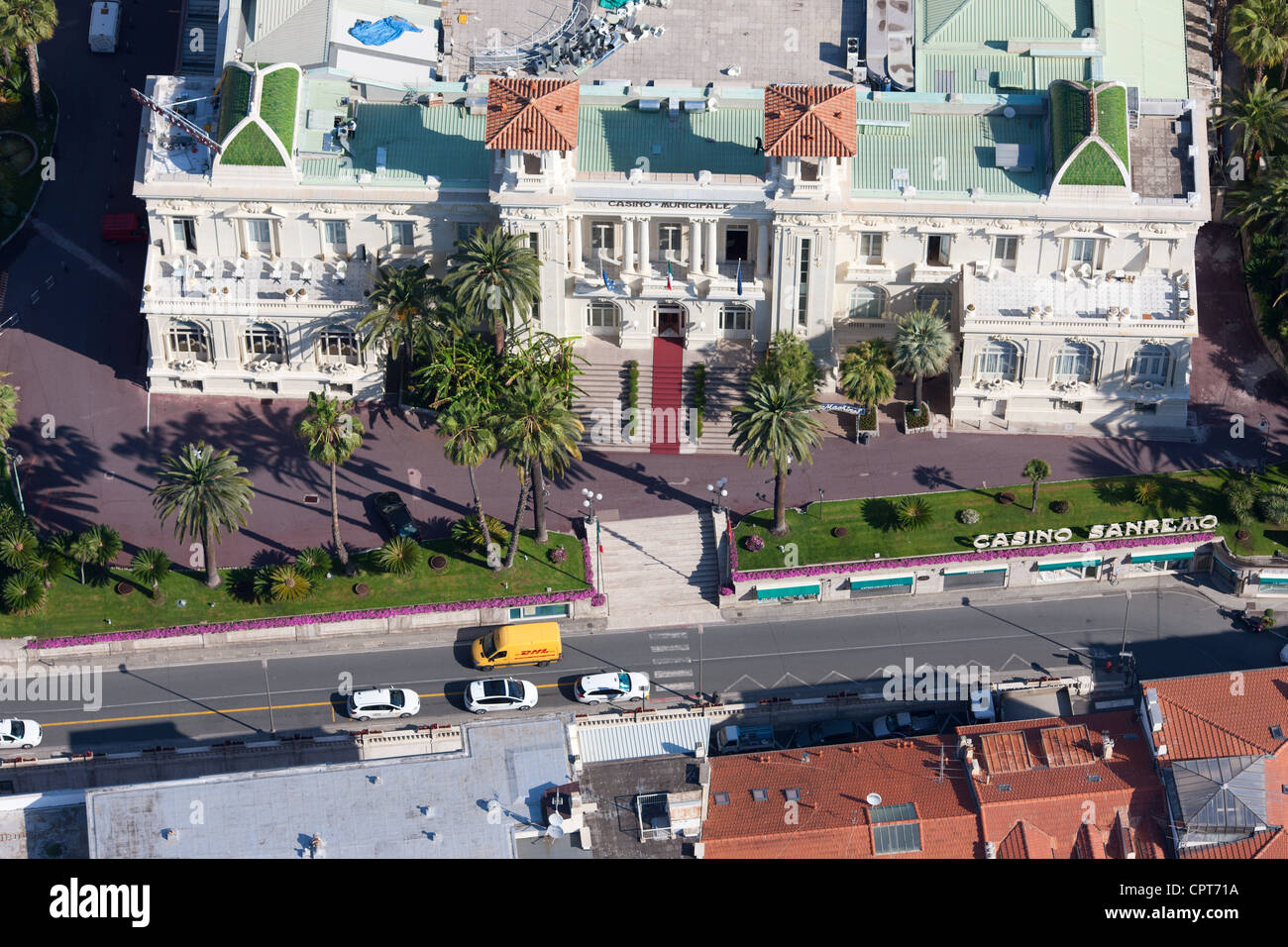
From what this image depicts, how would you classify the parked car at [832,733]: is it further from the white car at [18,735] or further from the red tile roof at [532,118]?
the white car at [18,735]

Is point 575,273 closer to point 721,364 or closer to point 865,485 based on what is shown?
point 721,364

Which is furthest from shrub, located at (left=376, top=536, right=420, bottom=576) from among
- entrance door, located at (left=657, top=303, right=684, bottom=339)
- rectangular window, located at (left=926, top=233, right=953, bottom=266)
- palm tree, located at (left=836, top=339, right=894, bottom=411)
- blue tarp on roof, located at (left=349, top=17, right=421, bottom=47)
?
rectangular window, located at (left=926, top=233, right=953, bottom=266)

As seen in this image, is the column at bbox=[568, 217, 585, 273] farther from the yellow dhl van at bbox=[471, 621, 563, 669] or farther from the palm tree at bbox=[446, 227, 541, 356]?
the yellow dhl van at bbox=[471, 621, 563, 669]

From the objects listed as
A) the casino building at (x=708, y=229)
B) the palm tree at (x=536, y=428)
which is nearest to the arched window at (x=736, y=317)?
the casino building at (x=708, y=229)

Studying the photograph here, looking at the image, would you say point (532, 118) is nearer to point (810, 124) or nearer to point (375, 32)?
point (810, 124)

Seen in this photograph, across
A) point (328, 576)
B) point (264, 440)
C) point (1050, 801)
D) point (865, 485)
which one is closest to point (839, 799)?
point (1050, 801)

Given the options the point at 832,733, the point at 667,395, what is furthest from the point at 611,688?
the point at 667,395
